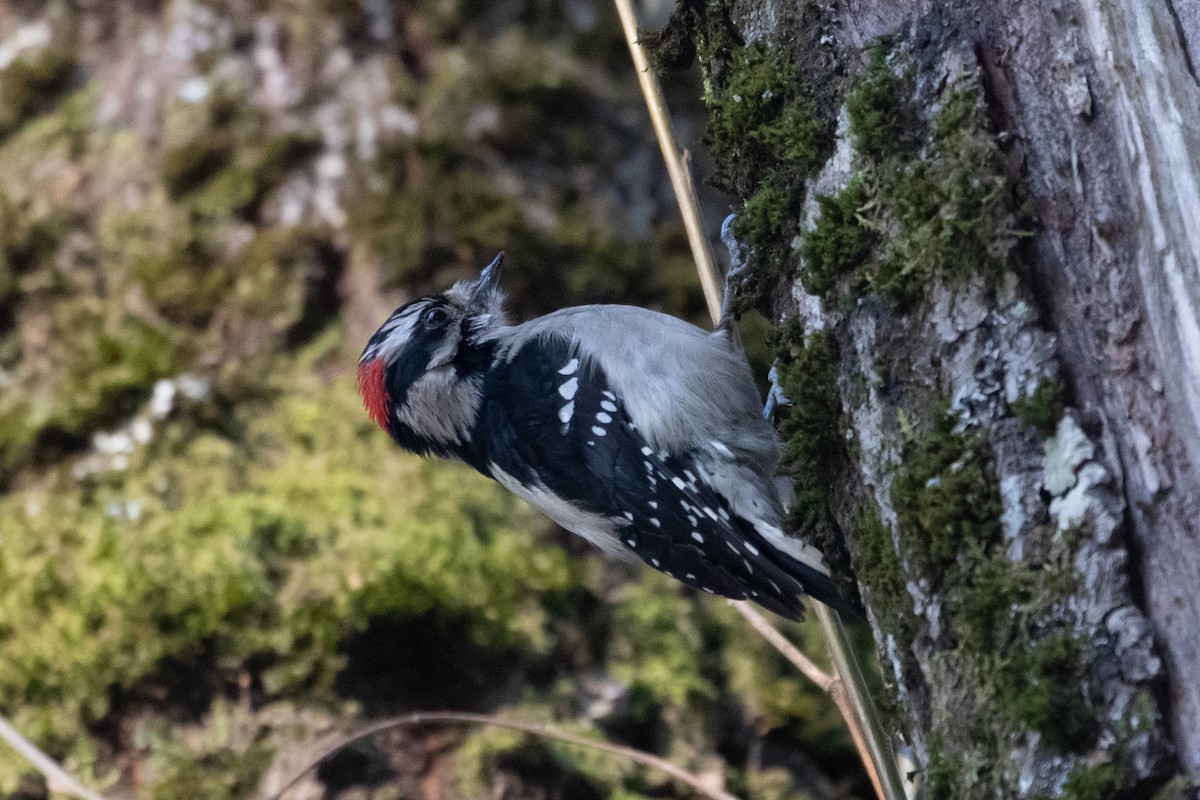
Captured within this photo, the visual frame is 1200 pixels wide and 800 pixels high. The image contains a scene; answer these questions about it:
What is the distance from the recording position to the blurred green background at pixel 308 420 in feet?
11.1

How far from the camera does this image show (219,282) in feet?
13.3

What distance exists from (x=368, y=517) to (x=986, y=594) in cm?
248

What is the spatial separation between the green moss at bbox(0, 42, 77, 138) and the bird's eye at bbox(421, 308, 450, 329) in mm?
2244

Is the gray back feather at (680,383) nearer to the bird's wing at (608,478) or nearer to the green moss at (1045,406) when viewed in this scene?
the bird's wing at (608,478)

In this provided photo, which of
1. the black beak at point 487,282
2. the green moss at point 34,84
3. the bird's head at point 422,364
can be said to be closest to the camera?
the bird's head at point 422,364

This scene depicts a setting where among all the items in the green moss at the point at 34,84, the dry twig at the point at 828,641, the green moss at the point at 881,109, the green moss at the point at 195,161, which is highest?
the green moss at the point at 34,84

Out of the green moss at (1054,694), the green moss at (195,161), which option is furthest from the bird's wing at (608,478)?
the green moss at (195,161)

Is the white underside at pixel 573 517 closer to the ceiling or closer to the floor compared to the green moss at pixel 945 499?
closer to the floor

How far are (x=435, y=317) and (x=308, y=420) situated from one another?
32.4 inches

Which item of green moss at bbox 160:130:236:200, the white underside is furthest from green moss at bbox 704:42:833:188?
green moss at bbox 160:130:236:200

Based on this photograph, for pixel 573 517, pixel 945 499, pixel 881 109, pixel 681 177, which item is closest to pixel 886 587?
pixel 945 499

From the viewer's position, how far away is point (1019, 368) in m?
1.64

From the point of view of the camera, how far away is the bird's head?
10.9 feet

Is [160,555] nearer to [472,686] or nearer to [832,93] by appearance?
[472,686]
